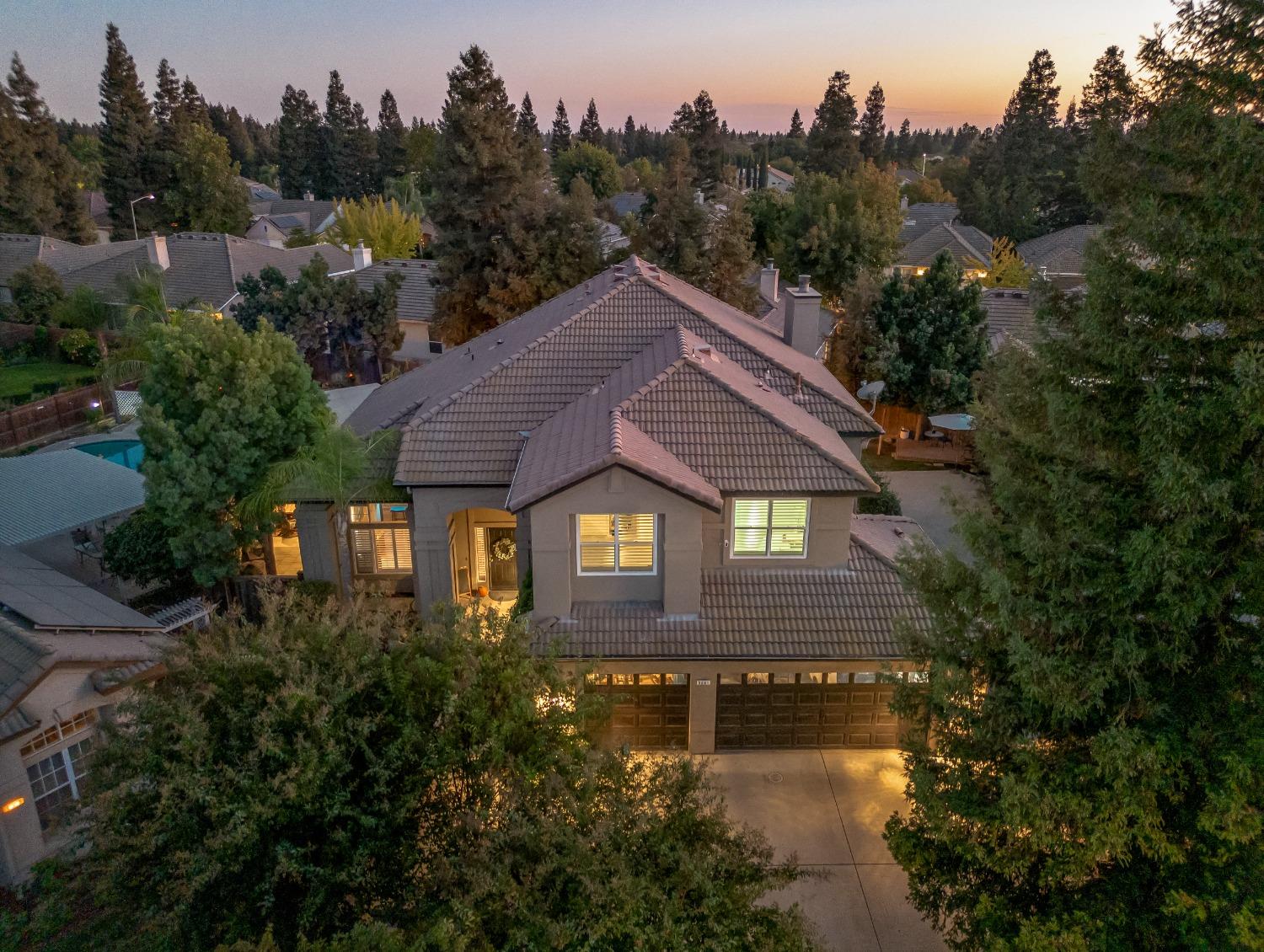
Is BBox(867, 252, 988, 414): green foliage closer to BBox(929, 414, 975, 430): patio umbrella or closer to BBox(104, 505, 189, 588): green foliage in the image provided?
BBox(929, 414, 975, 430): patio umbrella

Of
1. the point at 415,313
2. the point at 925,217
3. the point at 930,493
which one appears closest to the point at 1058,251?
the point at 925,217

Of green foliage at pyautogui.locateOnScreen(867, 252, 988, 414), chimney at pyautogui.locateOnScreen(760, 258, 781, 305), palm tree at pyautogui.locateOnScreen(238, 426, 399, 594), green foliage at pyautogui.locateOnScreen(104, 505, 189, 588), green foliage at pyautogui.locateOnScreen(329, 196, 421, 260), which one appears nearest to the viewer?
palm tree at pyautogui.locateOnScreen(238, 426, 399, 594)

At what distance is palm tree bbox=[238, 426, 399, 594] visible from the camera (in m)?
16.8

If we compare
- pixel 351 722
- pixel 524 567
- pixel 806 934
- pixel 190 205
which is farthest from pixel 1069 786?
pixel 190 205

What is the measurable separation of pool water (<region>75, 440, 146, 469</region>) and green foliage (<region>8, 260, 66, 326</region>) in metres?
24.2

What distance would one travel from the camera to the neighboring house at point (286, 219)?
75.8m

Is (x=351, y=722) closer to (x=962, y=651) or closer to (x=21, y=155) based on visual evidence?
(x=962, y=651)

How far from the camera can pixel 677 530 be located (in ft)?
48.8

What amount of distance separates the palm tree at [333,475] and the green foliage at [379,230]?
1746 inches

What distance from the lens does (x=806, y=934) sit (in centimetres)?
908

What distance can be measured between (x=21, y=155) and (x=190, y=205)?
1295cm

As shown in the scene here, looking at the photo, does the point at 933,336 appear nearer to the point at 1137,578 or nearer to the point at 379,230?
the point at 1137,578

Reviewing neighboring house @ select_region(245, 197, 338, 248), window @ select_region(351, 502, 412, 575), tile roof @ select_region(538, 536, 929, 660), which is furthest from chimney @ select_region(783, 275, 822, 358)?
neighboring house @ select_region(245, 197, 338, 248)

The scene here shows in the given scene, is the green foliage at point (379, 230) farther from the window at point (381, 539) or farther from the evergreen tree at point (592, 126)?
the evergreen tree at point (592, 126)
